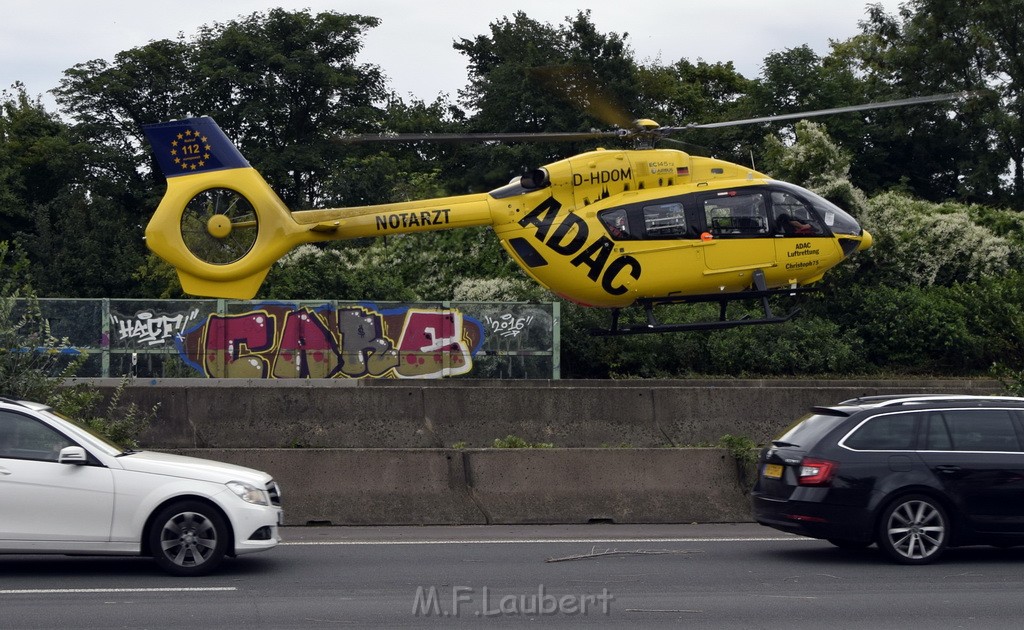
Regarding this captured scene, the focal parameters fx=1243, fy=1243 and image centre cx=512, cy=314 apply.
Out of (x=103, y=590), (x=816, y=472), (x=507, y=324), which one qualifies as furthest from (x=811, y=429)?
(x=507, y=324)

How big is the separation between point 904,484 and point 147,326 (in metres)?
16.5

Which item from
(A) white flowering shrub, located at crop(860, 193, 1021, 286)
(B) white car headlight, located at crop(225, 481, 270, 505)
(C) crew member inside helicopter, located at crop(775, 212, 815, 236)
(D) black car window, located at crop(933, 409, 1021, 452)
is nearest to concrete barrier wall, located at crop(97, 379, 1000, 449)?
(C) crew member inside helicopter, located at crop(775, 212, 815, 236)

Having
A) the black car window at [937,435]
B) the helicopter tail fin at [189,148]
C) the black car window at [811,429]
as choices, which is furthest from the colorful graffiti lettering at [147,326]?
the black car window at [937,435]

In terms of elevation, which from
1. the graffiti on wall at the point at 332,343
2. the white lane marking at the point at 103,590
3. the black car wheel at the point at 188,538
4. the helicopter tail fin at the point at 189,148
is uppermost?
the helicopter tail fin at the point at 189,148

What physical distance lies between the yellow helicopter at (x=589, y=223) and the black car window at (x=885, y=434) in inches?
276

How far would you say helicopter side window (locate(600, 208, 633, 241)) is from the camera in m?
18.4

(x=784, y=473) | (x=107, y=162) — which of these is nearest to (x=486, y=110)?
(x=107, y=162)

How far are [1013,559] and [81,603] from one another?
27.5ft

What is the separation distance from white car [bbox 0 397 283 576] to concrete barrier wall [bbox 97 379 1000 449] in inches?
270

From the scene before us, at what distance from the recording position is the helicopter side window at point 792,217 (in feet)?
60.7

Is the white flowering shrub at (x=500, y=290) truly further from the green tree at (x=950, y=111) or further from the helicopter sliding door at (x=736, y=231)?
the green tree at (x=950, y=111)

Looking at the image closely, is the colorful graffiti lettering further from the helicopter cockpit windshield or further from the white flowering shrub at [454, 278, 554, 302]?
the helicopter cockpit windshield

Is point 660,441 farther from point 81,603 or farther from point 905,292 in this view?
point 905,292

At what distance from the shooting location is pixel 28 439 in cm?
1045
